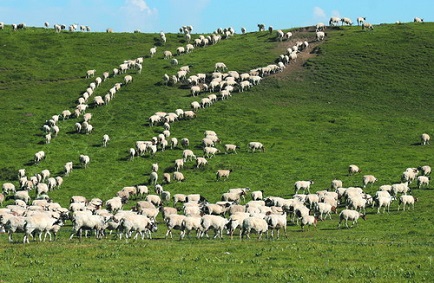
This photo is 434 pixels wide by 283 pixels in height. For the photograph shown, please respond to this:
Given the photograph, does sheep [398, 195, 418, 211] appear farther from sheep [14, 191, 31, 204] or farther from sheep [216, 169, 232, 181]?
sheep [14, 191, 31, 204]

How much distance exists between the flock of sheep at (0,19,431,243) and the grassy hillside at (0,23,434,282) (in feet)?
3.69

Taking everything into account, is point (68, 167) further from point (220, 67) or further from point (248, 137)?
point (220, 67)

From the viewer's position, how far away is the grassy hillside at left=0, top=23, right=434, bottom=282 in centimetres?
2662

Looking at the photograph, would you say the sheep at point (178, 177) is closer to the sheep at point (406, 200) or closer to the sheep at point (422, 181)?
the sheep at point (406, 200)

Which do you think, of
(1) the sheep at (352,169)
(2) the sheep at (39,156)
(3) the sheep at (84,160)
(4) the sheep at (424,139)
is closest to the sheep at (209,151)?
(3) the sheep at (84,160)

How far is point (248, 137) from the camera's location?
76.6 metres

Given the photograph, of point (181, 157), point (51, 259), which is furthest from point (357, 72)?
point (51, 259)

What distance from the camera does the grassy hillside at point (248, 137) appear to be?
26625 millimetres

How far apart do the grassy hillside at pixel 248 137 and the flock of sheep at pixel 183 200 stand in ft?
3.69

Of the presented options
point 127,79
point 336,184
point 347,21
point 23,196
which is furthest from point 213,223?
point 347,21

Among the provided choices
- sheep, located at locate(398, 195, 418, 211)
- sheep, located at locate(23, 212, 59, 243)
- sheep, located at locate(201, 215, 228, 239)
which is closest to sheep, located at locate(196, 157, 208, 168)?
sheep, located at locate(398, 195, 418, 211)

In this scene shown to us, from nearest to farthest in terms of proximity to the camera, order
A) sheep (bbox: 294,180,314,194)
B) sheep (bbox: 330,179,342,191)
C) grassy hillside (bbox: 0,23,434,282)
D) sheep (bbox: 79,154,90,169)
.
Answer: grassy hillside (bbox: 0,23,434,282) → sheep (bbox: 294,180,314,194) → sheep (bbox: 330,179,342,191) → sheep (bbox: 79,154,90,169)

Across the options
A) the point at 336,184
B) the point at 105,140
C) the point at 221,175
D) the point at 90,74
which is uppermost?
the point at 90,74

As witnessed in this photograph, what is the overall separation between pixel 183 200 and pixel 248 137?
25.8 m
